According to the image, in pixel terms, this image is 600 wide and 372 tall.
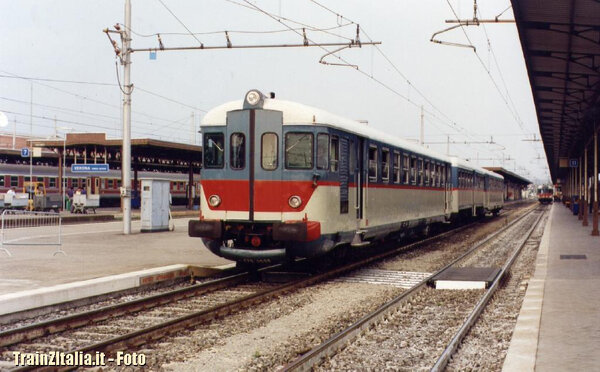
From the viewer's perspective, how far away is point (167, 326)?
7.49m

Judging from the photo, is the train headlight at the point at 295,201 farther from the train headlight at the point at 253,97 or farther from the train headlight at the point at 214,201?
the train headlight at the point at 253,97

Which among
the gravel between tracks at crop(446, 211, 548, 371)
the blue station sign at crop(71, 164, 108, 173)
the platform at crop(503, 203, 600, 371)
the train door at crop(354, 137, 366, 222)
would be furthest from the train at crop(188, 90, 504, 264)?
the blue station sign at crop(71, 164, 108, 173)

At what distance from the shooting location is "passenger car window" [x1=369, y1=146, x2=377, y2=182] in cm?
1339

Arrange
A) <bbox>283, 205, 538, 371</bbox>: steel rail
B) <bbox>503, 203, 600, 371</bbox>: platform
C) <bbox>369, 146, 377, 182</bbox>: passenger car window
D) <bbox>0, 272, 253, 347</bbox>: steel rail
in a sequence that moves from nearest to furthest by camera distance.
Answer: <bbox>503, 203, 600, 371</bbox>: platform, <bbox>283, 205, 538, 371</bbox>: steel rail, <bbox>0, 272, 253, 347</bbox>: steel rail, <bbox>369, 146, 377, 182</bbox>: passenger car window

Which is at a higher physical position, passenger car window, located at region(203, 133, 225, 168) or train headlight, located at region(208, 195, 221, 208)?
passenger car window, located at region(203, 133, 225, 168)

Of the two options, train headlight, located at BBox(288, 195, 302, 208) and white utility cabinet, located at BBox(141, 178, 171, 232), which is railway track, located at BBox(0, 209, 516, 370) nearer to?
train headlight, located at BBox(288, 195, 302, 208)

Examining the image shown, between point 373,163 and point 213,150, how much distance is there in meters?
3.83

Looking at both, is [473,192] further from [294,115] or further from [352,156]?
[294,115]

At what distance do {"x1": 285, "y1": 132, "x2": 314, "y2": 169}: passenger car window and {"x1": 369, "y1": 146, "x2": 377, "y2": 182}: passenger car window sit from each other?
111 inches

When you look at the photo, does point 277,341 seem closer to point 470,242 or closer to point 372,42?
point 372,42

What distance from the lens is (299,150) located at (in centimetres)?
1091

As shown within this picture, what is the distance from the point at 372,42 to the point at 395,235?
6029 millimetres

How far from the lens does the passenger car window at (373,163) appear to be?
1339cm

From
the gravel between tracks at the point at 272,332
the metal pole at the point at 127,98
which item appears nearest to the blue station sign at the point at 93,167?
the metal pole at the point at 127,98
